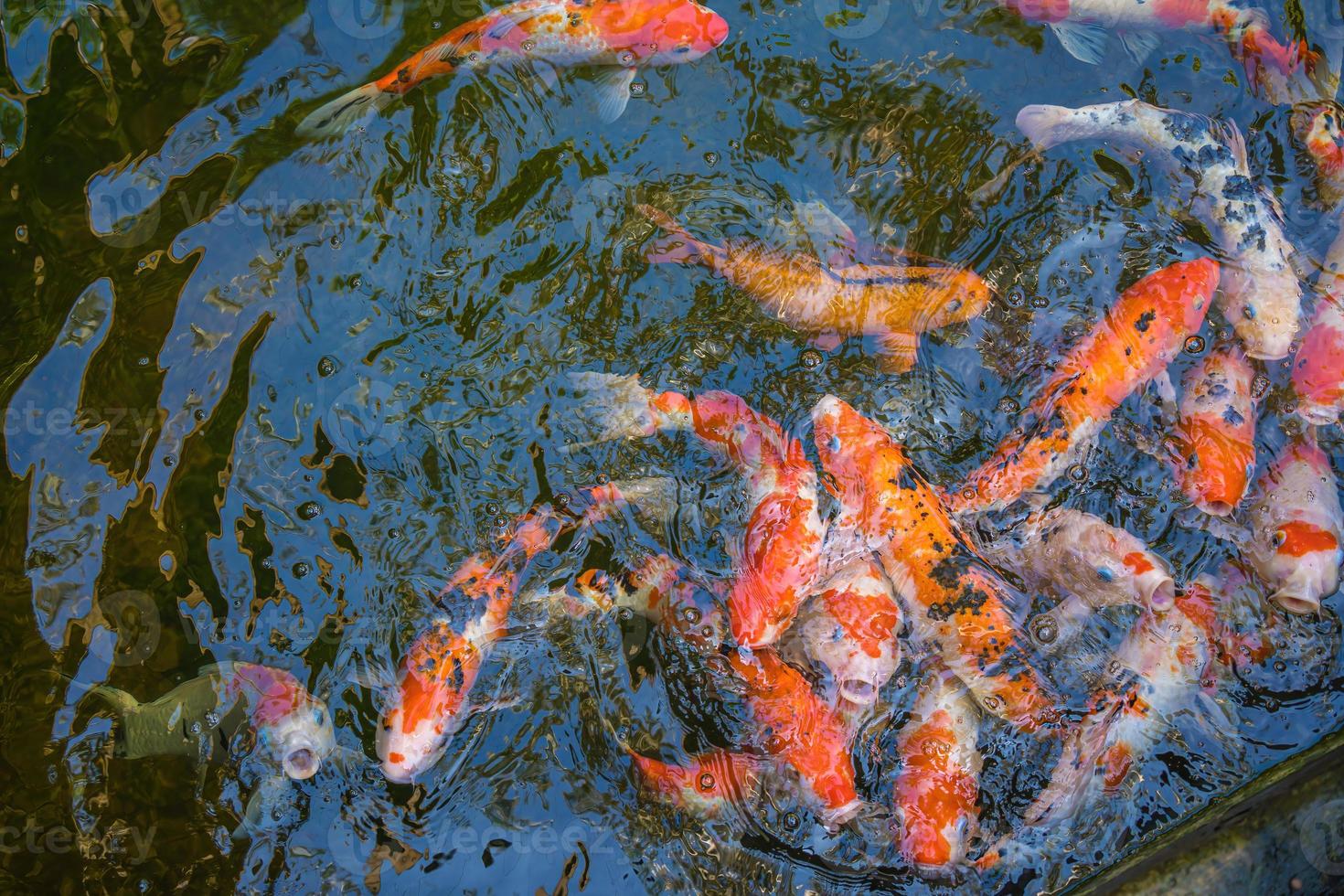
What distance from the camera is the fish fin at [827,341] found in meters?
4.26

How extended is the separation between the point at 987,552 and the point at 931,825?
1.16 metres

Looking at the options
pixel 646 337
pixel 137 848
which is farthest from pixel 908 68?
pixel 137 848

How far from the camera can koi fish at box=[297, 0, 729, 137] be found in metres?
4.48

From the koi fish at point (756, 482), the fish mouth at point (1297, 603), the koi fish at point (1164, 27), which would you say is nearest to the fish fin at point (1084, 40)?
the koi fish at point (1164, 27)

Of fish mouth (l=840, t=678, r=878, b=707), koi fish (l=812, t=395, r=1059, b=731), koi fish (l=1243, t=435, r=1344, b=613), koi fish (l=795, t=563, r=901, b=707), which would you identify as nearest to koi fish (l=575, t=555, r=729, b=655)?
koi fish (l=795, t=563, r=901, b=707)

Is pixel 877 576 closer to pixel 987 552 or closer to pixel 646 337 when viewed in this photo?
pixel 987 552

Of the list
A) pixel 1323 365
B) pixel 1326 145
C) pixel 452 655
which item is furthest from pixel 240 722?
pixel 1326 145

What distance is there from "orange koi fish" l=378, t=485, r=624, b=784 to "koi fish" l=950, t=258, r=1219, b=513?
1896mm

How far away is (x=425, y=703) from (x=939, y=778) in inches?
81.6

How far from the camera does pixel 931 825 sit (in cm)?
356

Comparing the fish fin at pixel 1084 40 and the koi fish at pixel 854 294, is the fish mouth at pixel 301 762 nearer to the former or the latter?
the koi fish at pixel 854 294

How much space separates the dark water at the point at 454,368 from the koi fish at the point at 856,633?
0.84 ft

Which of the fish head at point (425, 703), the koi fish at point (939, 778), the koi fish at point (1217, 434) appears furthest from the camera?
the koi fish at point (1217, 434)

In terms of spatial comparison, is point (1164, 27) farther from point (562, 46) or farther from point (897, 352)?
point (562, 46)
